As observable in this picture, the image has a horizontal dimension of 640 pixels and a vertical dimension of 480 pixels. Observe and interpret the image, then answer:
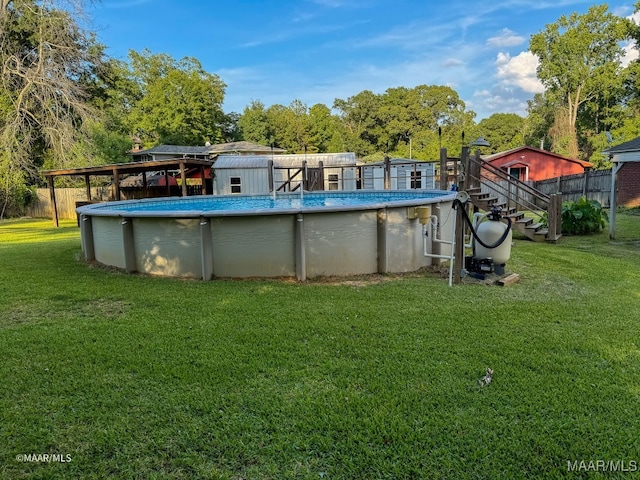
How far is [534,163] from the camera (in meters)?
27.9

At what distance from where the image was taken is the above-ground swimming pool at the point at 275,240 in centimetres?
532

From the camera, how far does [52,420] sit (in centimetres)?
225

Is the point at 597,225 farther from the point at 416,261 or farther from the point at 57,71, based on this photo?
the point at 57,71

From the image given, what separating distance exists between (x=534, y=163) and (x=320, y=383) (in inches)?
1174

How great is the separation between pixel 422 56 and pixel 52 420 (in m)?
24.7

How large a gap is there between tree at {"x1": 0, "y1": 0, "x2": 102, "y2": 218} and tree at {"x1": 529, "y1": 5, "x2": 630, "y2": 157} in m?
35.6

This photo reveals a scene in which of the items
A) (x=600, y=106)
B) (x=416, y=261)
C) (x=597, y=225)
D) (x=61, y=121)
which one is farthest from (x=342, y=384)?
(x=600, y=106)

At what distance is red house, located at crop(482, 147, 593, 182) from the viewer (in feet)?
90.7

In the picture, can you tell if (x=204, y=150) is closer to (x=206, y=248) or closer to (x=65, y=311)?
(x=206, y=248)

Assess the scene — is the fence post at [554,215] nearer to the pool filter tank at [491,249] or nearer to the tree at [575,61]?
the pool filter tank at [491,249]

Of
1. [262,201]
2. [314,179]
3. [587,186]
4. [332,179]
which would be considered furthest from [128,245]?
[587,186]

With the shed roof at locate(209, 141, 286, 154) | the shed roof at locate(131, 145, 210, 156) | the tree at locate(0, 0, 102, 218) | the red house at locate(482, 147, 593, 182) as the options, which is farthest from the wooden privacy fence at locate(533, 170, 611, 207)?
the shed roof at locate(131, 145, 210, 156)

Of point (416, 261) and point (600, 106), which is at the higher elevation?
point (600, 106)

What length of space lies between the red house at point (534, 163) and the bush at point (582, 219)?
1910cm
